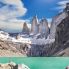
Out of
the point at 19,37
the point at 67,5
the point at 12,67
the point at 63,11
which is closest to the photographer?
the point at 12,67

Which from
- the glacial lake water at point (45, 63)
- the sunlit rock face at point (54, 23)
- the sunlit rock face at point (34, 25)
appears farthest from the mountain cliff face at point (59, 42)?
the glacial lake water at point (45, 63)

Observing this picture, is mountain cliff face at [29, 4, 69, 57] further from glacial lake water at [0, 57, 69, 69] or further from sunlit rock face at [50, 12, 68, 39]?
glacial lake water at [0, 57, 69, 69]

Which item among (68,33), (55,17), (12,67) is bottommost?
(12,67)

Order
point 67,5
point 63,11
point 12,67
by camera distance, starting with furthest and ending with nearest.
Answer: point 63,11, point 67,5, point 12,67

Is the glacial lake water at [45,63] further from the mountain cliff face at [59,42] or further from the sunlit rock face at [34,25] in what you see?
the sunlit rock face at [34,25]

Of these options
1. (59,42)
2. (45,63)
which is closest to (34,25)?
(59,42)

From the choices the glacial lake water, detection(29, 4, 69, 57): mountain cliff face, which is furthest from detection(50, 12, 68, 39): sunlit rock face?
the glacial lake water

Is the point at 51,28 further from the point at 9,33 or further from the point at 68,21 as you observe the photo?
the point at 68,21

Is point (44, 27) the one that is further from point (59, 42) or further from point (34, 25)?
point (59, 42)

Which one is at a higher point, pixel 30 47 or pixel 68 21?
pixel 68 21

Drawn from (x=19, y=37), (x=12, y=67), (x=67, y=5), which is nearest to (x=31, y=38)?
(x=19, y=37)

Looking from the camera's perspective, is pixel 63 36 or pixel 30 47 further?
pixel 30 47
